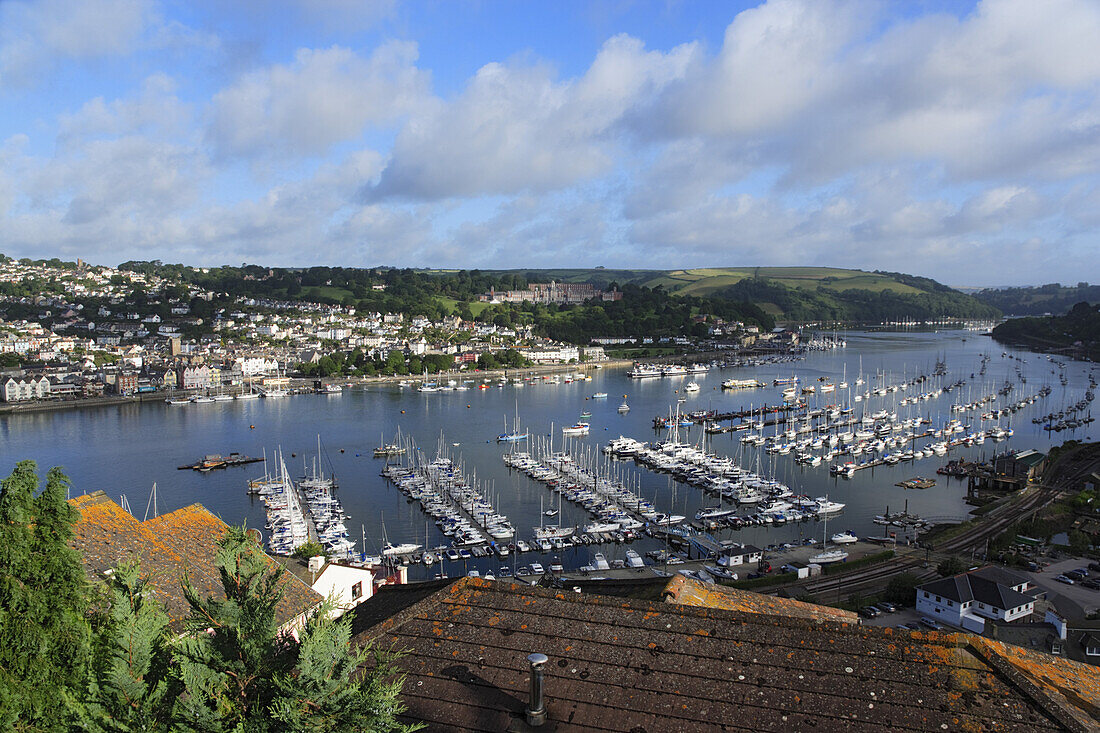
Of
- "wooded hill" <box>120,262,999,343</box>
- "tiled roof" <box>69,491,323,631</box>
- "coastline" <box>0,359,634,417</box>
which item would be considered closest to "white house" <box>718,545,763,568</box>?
"tiled roof" <box>69,491,323,631</box>

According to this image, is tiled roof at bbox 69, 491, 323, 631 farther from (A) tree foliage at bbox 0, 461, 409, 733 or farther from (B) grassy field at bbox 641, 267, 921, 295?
(B) grassy field at bbox 641, 267, 921, 295

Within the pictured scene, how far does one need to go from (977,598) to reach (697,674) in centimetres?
764

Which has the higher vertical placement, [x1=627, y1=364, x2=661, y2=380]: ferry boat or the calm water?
[x1=627, y1=364, x2=661, y2=380]: ferry boat

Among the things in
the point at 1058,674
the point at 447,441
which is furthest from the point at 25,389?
the point at 1058,674

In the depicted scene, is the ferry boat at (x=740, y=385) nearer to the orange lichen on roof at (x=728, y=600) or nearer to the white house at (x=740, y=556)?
the white house at (x=740, y=556)

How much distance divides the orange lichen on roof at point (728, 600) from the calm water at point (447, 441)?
845 cm

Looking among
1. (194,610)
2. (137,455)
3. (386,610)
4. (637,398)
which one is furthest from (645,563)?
(637,398)

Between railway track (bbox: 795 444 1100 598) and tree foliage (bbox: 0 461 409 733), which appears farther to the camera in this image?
railway track (bbox: 795 444 1100 598)

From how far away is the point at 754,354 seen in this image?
48.8 meters

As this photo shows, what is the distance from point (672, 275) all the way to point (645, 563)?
106m

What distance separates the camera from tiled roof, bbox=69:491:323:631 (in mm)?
3518

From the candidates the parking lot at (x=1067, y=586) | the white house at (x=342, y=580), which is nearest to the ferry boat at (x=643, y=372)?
the parking lot at (x=1067, y=586)

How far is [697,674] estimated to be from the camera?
6.14 ft

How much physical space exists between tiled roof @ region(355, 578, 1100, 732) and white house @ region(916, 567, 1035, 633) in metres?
6.42
